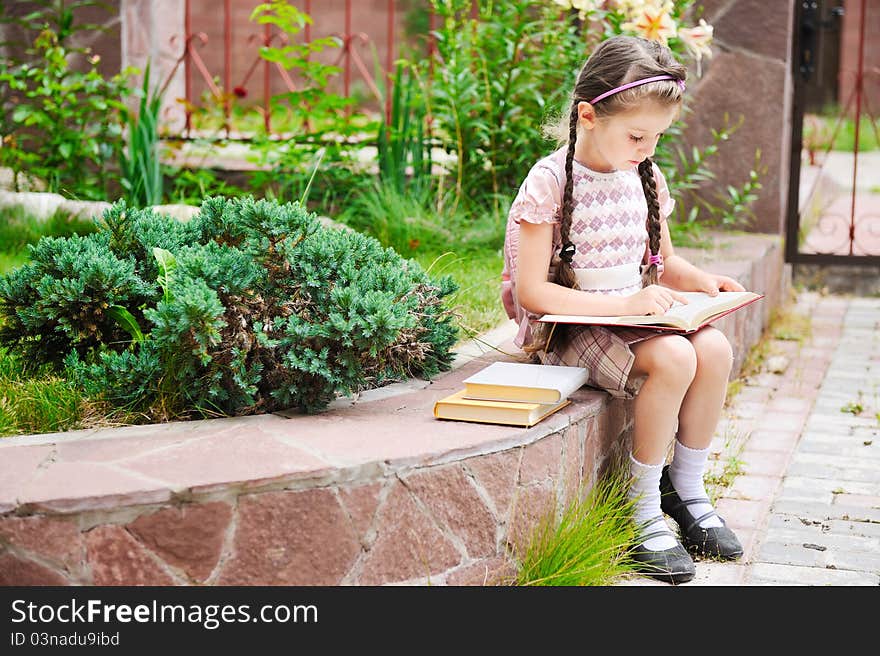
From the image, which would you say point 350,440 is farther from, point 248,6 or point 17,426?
point 248,6

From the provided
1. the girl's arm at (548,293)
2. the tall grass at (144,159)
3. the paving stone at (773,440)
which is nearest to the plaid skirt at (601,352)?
the girl's arm at (548,293)

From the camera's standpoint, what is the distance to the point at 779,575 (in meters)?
2.74

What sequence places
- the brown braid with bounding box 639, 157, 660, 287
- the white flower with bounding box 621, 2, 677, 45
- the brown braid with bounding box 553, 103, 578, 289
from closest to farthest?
the brown braid with bounding box 553, 103, 578, 289, the brown braid with bounding box 639, 157, 660, 287, the white flower with bounding box 621, 2, 677, 45

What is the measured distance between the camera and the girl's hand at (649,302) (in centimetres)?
267

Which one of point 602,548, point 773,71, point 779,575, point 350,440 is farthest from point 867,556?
point 773,71

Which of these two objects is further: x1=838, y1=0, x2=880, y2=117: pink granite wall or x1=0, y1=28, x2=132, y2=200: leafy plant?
x1=838, y1=0, x2=880, y2=117: pink granite wall

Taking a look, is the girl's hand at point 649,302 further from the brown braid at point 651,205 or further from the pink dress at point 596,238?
the brown braid at point 651,205

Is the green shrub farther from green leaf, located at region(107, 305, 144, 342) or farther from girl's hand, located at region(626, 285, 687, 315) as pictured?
girl's hand, located at region(626, 285, 687, 315)

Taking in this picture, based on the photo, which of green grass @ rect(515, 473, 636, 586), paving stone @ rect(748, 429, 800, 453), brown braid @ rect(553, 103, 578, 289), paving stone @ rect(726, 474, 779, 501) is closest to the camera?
green grass @ rect(515, 473, 636, 586)

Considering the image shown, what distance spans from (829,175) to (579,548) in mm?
6049

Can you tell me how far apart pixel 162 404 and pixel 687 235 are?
298 centimetres

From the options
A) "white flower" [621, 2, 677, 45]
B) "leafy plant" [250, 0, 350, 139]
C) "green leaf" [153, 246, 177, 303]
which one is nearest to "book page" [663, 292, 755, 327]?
"green leaf" [153, 246, 177, 303]

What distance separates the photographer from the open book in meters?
2.64

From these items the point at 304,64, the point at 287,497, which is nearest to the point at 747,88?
the point at 304,64
